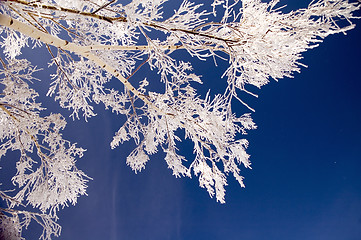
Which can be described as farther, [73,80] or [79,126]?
[79,126]

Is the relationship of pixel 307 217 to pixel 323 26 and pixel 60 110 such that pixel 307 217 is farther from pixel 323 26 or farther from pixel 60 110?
pixel 60 110

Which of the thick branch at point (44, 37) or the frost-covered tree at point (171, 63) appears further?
the frost-covered tree at point (171, 63)

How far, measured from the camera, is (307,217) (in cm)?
870

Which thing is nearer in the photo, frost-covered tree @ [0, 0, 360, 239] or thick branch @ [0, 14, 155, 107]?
thick branch @ [0, 14, 155, 107]

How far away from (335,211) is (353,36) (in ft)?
18.7

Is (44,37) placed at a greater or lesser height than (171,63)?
lesser

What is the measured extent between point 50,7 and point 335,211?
9898 mm

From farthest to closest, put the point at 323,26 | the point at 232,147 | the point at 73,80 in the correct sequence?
the point at 73,80 → the point at 232,147 → the point at 323,26

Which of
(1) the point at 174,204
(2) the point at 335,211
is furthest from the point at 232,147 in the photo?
(2) the point at 335,211

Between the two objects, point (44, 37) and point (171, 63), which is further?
point (171, 63)

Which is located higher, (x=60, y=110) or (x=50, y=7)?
(x=60, y=110)

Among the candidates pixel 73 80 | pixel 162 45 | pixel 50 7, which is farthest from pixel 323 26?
pixel 73 80

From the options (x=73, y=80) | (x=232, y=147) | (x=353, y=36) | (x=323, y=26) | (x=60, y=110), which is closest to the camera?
(x=323, y=26)

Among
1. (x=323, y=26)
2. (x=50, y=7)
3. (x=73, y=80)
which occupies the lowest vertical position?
(x=50, y=7)
